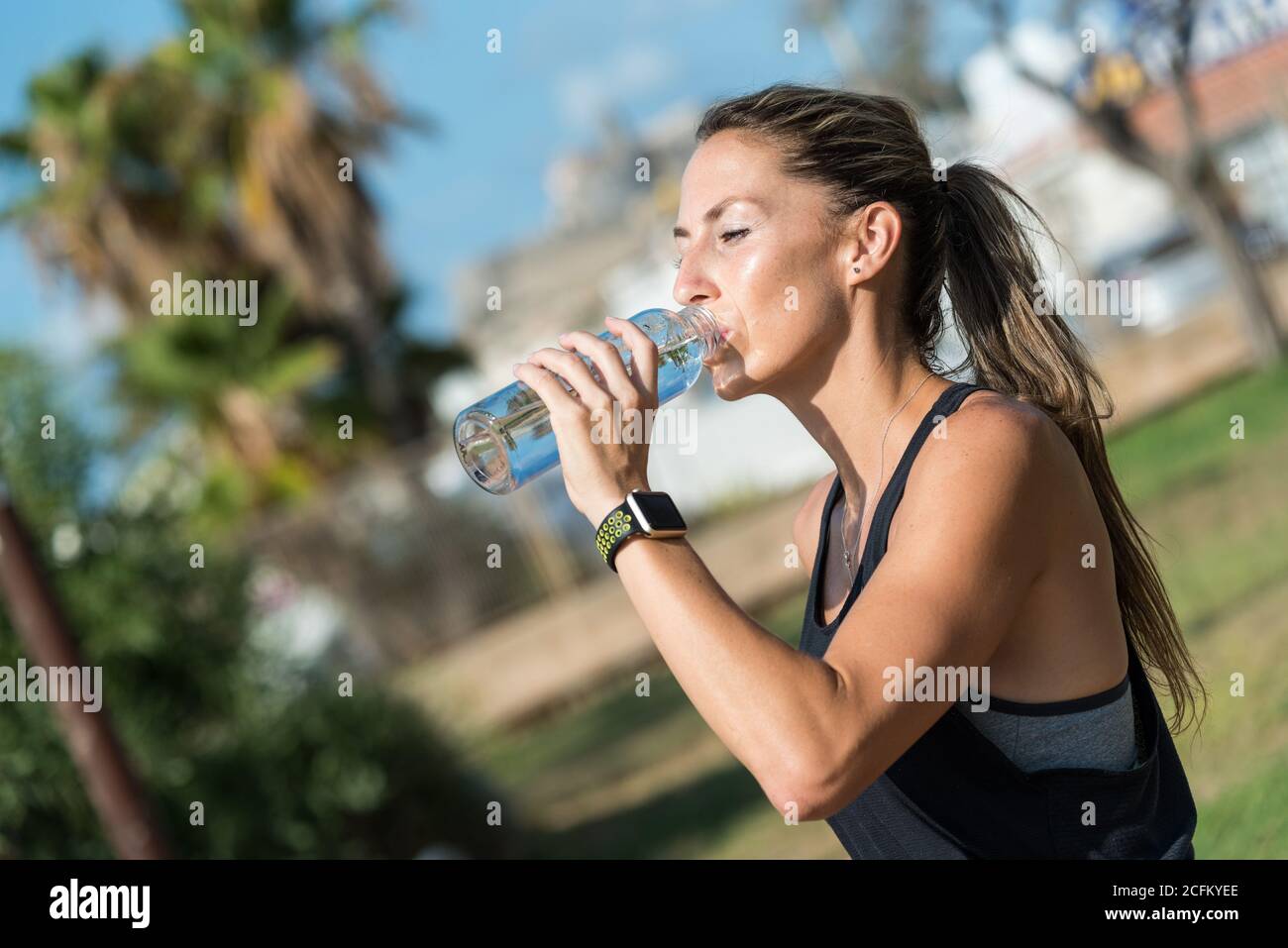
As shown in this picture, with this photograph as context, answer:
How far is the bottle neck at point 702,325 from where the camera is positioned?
2314 millimetres

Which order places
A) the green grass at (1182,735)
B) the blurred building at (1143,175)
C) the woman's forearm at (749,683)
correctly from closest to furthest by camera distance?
the woman's forearm at (749,683) < the green grass at (1182,735) < the blurred building at (1143,175)

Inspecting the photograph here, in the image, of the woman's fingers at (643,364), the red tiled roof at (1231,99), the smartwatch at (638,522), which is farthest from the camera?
the red tiled roof at (1231,99)

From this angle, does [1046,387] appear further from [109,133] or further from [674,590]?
[109,133]

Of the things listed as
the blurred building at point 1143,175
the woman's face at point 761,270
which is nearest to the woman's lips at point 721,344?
the woman's face at point 761,270

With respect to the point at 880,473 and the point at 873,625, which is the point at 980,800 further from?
the point at 880,473

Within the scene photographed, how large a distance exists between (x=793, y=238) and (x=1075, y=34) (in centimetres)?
1502

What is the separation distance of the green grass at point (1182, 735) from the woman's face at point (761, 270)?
5.96 feet

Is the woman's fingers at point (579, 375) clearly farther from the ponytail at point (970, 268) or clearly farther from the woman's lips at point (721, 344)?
the ponytail at point (970, 268)

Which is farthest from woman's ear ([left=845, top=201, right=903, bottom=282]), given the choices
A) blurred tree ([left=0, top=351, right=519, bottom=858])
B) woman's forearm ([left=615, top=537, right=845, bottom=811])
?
blurred tree ([left=0, top=351, right=519, bottom=858])

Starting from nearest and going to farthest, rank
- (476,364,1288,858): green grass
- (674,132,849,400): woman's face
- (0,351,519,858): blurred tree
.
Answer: (674,132,849,400): woman's face → (476,364,1288,858): green grass → (0,351,519,858): blurred tree

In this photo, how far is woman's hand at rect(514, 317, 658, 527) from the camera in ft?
6.61

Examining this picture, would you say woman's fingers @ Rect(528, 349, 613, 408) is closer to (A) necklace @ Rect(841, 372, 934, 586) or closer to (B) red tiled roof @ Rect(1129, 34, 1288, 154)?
(A) necklace @ Rect(841, 372, 934, 586)

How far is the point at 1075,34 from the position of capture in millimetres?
16031

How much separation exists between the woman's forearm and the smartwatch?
6 centimetres
